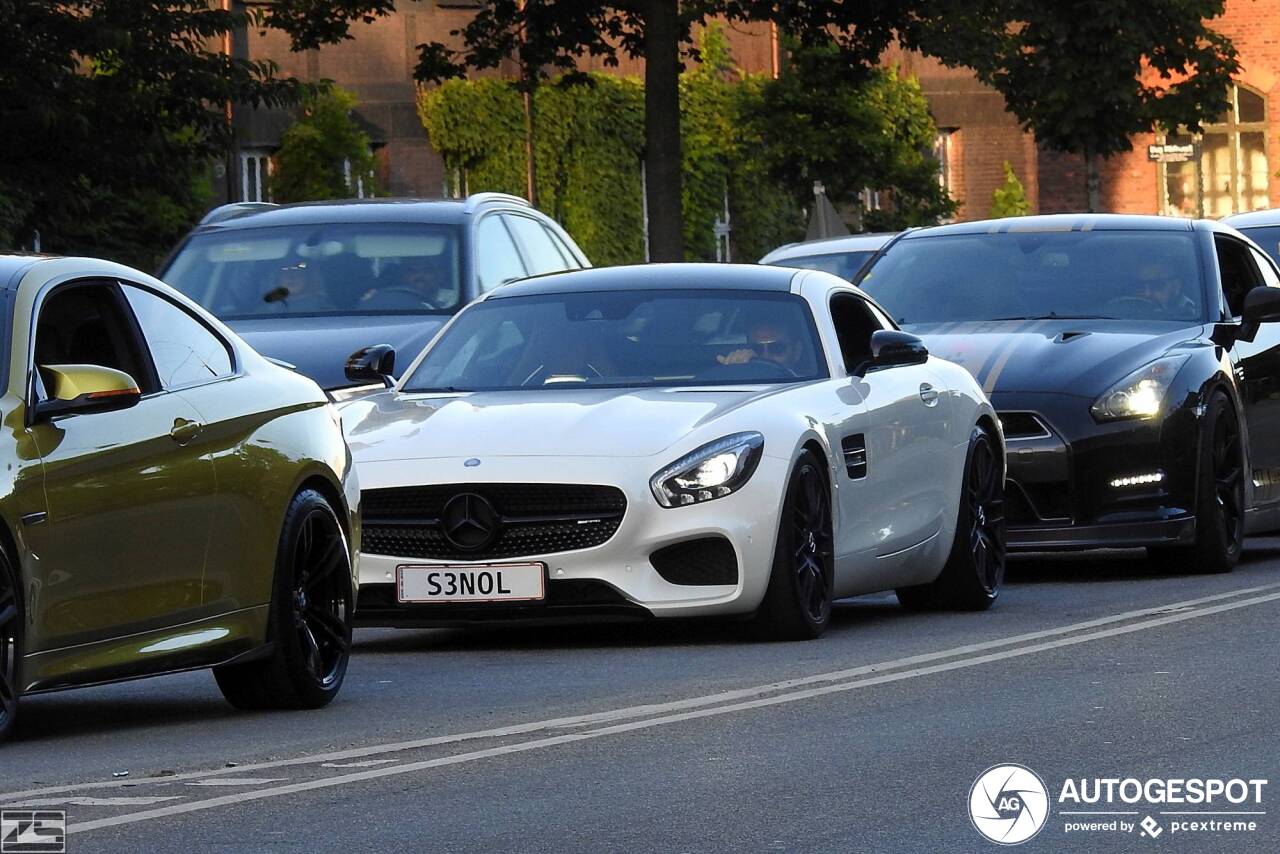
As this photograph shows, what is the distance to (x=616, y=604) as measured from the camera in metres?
10.7

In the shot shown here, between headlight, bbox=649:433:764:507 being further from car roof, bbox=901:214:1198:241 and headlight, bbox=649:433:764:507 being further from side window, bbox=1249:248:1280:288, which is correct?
side window, bbox=1249:248:1280:288

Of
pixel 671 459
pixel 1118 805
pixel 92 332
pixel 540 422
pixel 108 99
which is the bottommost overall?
pixel 1118 805

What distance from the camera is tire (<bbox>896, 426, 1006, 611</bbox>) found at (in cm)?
1263

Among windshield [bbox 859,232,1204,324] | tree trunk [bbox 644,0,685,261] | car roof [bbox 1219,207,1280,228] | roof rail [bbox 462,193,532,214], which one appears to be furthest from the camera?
tree trunk [bbox 644,0,685,261]

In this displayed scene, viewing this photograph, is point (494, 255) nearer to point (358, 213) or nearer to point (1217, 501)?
point (358, 213)

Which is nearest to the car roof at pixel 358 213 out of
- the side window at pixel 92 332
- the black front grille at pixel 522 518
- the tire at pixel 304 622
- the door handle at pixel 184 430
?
the black front grille at pixel 522 518

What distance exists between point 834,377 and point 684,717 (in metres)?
3.48

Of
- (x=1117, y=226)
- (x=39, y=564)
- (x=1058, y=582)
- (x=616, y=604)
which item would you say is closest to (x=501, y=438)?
(x=616, y=604)

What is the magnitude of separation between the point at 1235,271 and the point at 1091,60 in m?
20.6

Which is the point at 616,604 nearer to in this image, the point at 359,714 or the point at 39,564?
the point at 359,714

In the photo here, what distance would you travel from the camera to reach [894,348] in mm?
11938

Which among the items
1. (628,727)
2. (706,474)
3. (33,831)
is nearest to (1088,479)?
(706,474)

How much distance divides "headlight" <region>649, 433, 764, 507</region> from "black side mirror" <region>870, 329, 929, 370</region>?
132 centimetres

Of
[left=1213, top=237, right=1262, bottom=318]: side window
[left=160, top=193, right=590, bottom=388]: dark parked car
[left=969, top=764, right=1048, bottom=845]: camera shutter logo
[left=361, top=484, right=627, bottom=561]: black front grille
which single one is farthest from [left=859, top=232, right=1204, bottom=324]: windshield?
[left=969, top=764, right=1048, bottom=845]: camera shutter logo
